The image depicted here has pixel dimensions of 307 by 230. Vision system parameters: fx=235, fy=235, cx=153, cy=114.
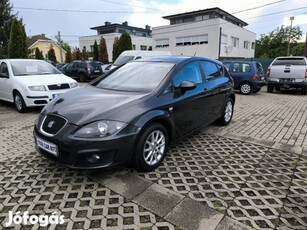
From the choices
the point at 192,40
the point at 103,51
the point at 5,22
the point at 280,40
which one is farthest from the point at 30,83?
the point at 280,40

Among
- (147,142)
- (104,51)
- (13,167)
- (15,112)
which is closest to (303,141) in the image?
(147,142)

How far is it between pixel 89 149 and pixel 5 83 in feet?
19.3

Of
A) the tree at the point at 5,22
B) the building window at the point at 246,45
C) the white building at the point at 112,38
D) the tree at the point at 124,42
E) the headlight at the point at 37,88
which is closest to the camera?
the headlight at the point at 37,88

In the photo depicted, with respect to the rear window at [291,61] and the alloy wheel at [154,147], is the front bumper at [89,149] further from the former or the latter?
the rear window at [291,61]

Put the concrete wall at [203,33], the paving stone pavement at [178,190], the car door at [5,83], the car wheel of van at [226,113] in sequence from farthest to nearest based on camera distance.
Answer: the concrete wall at [203,33], the car door at [5,83], the car wheel of van at [226,113], the paving stone pavement at [178,190]

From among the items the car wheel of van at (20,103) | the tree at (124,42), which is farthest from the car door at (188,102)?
the tree at (124,42)

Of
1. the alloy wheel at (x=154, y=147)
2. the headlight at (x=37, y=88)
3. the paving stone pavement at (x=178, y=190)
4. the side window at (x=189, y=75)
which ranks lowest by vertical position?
the paving stone pavement at (x=178, y=190)

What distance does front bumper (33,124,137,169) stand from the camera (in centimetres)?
270

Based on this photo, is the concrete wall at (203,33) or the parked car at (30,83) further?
the concrete wall at (203,33)

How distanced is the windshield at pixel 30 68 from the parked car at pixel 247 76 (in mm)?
8094

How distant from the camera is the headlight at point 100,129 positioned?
2742 mm

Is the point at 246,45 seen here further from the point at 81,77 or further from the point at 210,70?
the point at 210,70

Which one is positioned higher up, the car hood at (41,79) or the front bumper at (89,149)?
the car hood at (41,79)

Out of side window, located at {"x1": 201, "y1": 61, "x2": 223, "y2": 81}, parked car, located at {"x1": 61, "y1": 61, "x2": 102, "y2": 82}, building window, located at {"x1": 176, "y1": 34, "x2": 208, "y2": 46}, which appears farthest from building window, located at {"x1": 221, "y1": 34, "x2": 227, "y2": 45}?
side window, located at {"x1": 201, "y1": 61, "x2": 223, "y2": 81}
